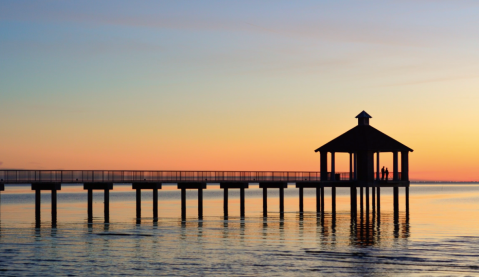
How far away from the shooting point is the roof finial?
64375 millimetres

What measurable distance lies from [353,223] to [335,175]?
1254 centimetres

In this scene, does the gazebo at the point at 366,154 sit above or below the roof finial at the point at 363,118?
below

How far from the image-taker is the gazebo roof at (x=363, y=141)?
61.5 metres

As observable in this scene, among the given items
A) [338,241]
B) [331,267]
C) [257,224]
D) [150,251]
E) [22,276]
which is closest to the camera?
[22,276]

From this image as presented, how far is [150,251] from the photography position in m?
33.9

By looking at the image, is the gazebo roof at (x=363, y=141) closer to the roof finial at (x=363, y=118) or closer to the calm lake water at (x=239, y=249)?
the roof finial at (x=363, y=118)

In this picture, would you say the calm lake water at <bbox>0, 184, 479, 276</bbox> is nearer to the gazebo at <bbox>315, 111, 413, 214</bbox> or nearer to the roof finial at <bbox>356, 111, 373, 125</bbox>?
the gazebo at <bbox>315, 111, 413, 214</bbox>

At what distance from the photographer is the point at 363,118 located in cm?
6438

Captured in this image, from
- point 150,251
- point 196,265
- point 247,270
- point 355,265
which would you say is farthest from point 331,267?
point 150,251

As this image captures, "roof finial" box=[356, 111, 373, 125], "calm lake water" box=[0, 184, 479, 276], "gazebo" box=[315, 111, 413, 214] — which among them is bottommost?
"calm lake water" box=[0, 184, 479, 276]

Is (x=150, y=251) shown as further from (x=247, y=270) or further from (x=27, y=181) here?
(x=27, y=181)

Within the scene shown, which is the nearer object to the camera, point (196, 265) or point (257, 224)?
point (196, 265)

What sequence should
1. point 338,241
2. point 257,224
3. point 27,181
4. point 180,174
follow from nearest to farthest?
point 338,241
point 257,224
point 27,181
point 180,174

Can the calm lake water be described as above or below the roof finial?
below
